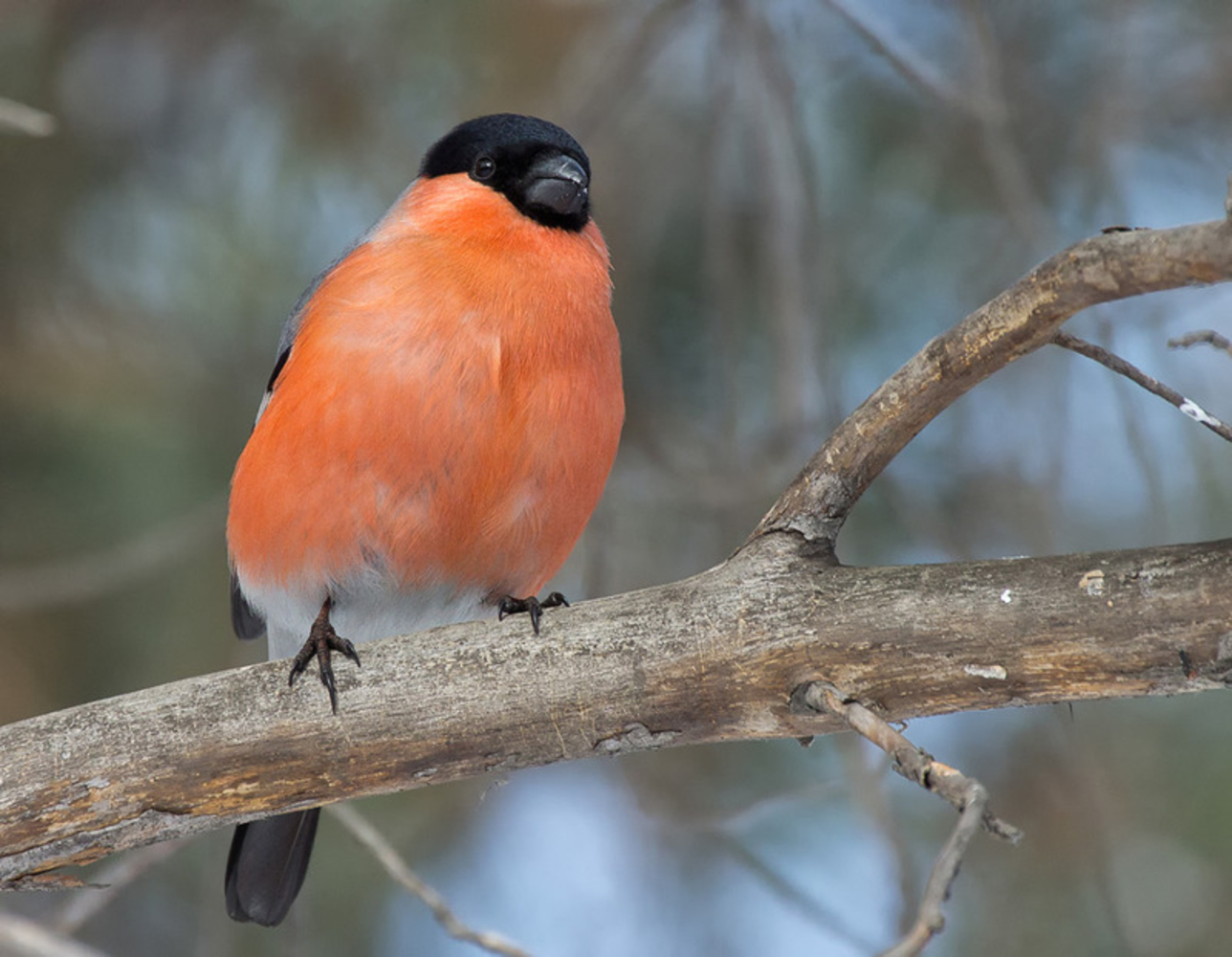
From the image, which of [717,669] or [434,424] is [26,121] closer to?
[434,424]

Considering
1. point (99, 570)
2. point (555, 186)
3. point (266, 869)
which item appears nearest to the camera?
point (555, 186)

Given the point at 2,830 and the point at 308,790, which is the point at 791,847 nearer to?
the point at 308,790

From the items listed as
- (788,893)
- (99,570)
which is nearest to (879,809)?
(788,893)

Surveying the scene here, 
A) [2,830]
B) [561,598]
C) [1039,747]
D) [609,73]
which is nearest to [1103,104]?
[609,73]

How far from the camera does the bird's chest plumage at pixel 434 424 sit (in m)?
2.52

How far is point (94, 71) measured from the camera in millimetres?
3807

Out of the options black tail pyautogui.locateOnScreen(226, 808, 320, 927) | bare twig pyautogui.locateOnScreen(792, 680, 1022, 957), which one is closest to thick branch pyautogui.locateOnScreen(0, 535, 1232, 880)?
bare twig pyautogui.locateOnScreen(792, 680, 1022, 957)

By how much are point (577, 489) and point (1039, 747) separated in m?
1.62

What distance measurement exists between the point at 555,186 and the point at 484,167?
Result: 184mm

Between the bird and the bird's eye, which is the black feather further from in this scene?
the bird's eye

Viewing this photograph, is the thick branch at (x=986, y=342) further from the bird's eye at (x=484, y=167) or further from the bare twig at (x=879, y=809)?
the bird's eye at (x=484, y=167)

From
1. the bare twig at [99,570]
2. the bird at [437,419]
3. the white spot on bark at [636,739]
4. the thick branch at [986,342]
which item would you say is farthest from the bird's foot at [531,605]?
the bare twig at [99,570]

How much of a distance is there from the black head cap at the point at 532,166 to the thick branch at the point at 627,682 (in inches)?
37.1

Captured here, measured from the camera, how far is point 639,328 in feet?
12.6
